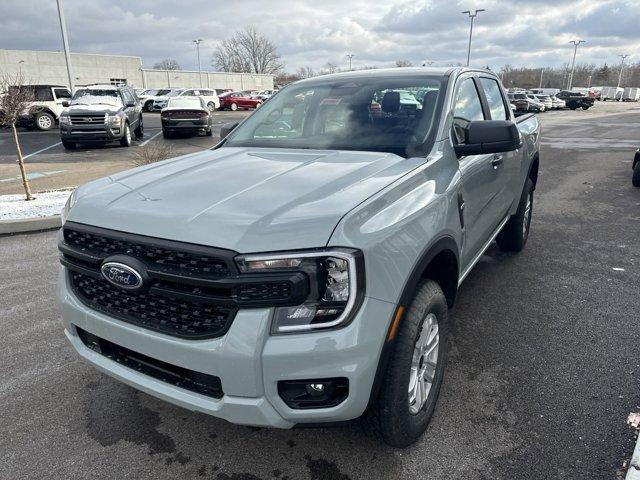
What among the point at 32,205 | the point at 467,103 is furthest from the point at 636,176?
the point at 32,205

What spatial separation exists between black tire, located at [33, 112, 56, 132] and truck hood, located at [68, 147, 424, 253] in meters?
21.5

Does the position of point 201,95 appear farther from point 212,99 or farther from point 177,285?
point 177,285

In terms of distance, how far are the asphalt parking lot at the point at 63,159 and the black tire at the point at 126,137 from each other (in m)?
0.20

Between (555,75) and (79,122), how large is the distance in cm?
10785

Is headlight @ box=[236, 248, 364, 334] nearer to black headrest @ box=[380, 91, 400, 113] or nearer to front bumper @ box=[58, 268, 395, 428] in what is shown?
front bumper @ box=[58, 268, 395, 428]

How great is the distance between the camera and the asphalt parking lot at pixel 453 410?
232cm

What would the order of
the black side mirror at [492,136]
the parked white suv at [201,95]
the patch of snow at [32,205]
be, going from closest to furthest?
1. the black side mirror at [492,136]
2. the patch of snow at [32,205]
3. the parked white suv at [201,95]

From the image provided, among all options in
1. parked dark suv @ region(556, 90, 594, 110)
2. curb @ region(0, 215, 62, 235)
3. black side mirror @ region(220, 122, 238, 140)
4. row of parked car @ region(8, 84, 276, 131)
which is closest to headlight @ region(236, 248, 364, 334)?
black side mirror @ region(220, 122, 238, 140)

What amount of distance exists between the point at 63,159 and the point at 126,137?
2.51 metres

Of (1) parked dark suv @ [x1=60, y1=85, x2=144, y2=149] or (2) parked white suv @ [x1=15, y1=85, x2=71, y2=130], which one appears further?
(2) parked white suv @ [x1=15, y1=85, x2=71, y2=130]

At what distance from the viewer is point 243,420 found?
6.28 feet

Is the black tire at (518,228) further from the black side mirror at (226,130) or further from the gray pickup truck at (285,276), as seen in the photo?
the black side mirror at (226,130)

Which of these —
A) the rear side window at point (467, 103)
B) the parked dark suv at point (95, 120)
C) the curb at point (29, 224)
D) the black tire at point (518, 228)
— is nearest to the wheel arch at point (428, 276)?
the rear side window at point (467, 103)

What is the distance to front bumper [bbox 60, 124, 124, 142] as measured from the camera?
14203 mm
